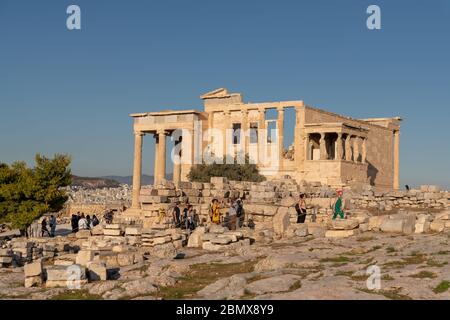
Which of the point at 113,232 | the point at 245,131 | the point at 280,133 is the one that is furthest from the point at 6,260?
the point at 245,131

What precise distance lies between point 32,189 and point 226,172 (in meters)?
20.1

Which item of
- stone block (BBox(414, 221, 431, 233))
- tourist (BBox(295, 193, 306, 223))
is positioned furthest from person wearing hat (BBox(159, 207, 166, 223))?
stone block (BBox(414, 221, 431, 233))

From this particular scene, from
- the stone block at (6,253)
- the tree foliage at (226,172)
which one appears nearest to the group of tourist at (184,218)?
the stone block at (6,253)

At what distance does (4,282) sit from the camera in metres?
13.0

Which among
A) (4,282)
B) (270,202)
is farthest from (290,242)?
(4,282)

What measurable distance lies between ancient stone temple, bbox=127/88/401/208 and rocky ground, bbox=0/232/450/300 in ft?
103

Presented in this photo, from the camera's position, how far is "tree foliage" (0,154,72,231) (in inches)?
1228

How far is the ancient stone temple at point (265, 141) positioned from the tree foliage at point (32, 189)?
625 inches

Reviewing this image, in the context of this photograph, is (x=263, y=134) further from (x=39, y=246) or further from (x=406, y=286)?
(x=406, y=286)

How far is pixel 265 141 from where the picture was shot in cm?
5416

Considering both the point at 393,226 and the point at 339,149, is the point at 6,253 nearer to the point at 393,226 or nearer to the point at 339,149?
the point at 393,226

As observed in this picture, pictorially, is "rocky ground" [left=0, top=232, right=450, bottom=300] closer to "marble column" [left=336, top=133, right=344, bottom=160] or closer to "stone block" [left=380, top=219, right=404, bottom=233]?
"stone block" [left=380, top=219, right=404, bottom=233]
